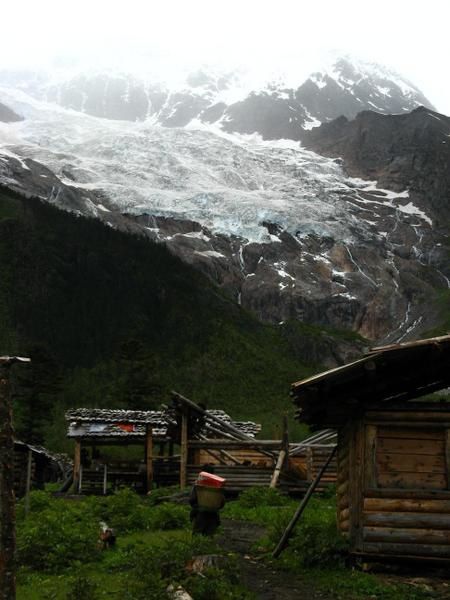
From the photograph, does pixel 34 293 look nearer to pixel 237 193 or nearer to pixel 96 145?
pixel 237 193

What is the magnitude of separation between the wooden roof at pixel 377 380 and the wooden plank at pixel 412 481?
1.22m

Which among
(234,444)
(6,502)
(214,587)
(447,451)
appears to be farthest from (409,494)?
(234,444)

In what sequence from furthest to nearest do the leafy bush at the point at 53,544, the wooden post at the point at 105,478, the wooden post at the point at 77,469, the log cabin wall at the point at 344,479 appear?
the wooden post at the point at 77,469 < the wooden post at the point at 105,478 < the log cabin wall at the point at 344,479 < the leafy bush at the point at 53,544

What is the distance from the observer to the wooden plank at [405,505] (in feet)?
40.7

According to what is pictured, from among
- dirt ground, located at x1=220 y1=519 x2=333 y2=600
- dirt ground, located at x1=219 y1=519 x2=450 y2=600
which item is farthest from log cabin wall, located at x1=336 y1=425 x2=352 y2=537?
dirt ground, located at x1=220 y1=519 x2=333 y2=600

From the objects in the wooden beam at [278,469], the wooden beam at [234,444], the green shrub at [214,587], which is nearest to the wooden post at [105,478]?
the wooden beam at [234,444]

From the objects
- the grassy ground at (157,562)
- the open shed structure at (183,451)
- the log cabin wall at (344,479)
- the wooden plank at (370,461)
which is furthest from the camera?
the open shed structure at (183,451)

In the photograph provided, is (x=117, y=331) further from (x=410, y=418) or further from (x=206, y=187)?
(x=206, y=187)

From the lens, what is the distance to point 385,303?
158 m

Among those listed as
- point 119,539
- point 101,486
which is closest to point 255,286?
point 101,486

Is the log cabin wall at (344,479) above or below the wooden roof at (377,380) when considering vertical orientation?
below

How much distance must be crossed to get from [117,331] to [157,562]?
71.9m

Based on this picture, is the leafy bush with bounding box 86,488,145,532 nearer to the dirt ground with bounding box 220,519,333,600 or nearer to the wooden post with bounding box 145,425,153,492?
the dirt ground with bounding box 220,519,333,600

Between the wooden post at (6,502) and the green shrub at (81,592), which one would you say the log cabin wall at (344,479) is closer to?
the green shrub at (81,592)
